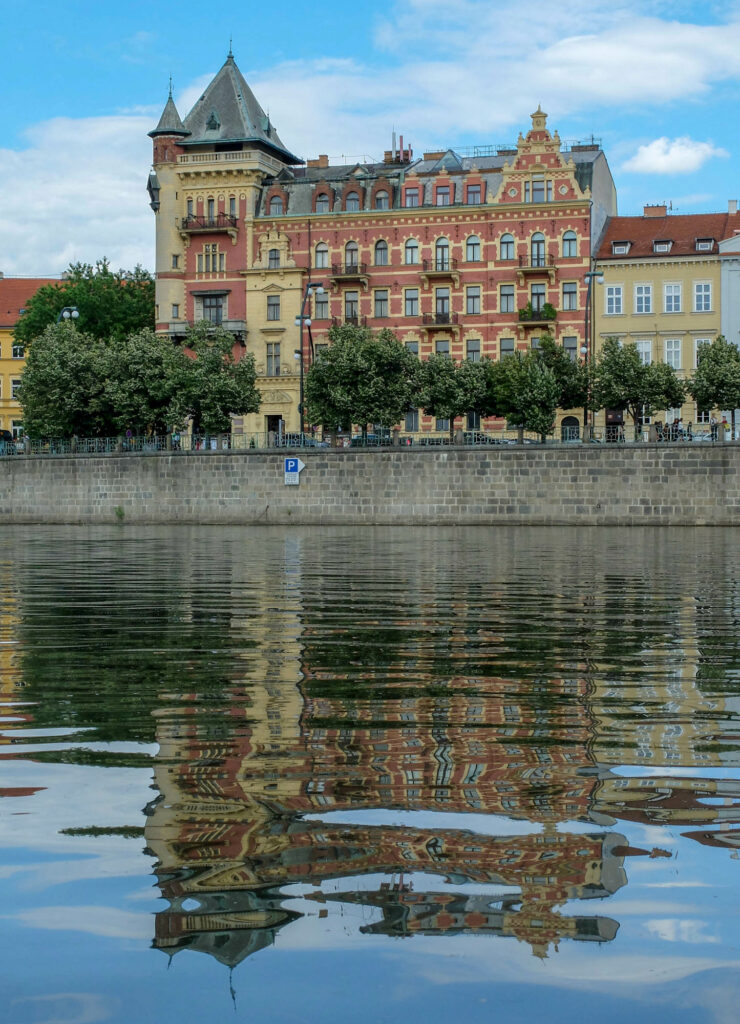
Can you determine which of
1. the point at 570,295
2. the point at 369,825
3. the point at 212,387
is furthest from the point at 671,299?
the point at 369,825

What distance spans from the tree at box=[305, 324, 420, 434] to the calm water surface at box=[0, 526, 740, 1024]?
5135 cm

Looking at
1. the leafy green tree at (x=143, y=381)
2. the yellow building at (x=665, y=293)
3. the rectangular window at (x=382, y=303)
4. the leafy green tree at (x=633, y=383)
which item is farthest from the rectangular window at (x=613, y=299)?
the leafy green tree at (x=143, y=381)

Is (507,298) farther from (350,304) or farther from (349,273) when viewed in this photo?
(350,304)

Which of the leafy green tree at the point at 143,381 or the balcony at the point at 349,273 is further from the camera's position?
the balcony at the point at 349,273

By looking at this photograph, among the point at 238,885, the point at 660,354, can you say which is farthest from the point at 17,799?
the point at 660,354

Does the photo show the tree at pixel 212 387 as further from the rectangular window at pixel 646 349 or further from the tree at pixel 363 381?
the rectangular window at pixel 646 349

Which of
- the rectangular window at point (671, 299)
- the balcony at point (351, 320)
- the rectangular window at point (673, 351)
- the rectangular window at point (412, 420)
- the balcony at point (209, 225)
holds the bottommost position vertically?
the rectangular window at point (412, 420)

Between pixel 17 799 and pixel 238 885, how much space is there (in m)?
1.87

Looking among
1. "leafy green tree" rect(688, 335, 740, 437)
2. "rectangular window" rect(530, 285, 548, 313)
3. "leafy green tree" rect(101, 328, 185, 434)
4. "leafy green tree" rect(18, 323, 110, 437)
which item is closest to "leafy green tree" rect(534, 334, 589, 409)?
"leafy green tree" rect(688, 335, 740, 437)

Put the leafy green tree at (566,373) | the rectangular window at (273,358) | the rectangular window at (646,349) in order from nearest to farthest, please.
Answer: the leafy green tree at (566,373) → the rectangular window at (646,349) → the rectangular window at (273,358)

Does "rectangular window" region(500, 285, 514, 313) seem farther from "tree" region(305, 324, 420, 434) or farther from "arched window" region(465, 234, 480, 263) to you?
"tree" region(305, 324, 420, 434)

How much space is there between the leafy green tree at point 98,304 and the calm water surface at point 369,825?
261 ft

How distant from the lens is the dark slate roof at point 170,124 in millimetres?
80812

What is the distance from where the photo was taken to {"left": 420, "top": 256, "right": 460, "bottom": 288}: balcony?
76.2 meters
